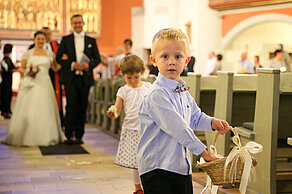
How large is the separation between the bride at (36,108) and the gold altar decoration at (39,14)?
11.2 metres

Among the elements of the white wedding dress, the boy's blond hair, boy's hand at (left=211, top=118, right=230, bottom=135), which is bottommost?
the white wedding dress

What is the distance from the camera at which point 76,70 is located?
6824mm

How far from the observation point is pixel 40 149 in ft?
21.9

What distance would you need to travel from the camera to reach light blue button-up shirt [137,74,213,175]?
233 cm

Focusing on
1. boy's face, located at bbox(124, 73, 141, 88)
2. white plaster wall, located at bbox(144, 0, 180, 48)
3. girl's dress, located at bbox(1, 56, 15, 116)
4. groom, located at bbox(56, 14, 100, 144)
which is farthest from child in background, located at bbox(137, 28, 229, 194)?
white plaster wall, located at bbox(144, 0, 180, 48)

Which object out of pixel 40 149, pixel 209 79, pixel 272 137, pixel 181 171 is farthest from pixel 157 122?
pixel 40 149

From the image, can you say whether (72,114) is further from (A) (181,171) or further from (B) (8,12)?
(B) (8,12)

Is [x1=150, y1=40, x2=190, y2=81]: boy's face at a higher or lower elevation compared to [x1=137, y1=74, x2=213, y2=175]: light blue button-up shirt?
higher

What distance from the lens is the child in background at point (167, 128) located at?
234 centimetres

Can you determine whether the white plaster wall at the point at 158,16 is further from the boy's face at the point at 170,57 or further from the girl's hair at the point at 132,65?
the boy's face at the point at 170,57

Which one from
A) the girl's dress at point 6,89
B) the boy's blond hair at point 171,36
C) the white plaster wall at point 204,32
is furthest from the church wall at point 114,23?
the boy's blond hair at point 171,36

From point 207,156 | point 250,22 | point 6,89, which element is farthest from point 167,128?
point 250,22

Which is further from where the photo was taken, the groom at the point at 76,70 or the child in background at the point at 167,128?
the groom at the point at 76,70

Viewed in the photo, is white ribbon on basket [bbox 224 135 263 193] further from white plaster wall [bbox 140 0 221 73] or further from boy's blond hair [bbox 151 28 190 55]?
white plaster wall [bbox 140 0 221 73]
